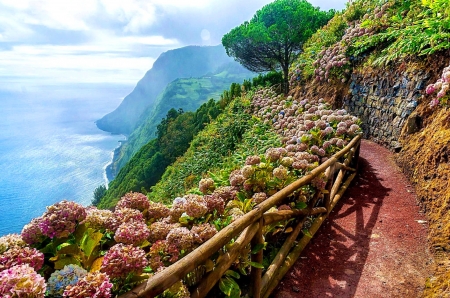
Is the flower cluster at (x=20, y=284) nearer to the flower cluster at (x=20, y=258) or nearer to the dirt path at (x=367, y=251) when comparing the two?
the flower cluster at (x=20, y=258)

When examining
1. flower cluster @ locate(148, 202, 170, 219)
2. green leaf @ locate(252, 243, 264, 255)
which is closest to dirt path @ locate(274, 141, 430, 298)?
green leaf @ locate(252, 243, 264, 255)

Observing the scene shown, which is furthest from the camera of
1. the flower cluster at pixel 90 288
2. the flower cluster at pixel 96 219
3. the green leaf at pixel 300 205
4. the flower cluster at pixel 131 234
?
the green leaf at pixel 300 205

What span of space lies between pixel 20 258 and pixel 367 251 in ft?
12.3

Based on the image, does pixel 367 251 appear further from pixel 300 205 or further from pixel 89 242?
pixel 89 242

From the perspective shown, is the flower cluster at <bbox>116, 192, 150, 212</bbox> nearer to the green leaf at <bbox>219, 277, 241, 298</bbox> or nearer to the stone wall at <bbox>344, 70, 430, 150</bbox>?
the green leaf at <bbox>219, 277, 241, 298</bbox>

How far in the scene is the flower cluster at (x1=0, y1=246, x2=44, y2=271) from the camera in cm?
141

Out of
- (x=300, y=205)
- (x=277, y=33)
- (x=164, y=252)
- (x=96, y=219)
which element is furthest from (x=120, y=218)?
(x=277, y=33)

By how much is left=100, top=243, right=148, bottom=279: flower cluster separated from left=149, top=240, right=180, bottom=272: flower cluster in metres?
0.33

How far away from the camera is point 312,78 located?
40.6ft

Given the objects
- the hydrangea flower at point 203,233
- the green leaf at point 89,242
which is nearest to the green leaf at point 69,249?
the green leaf at point 89,242

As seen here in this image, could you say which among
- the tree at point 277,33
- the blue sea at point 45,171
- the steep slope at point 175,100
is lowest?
the blue sea at point 45,171

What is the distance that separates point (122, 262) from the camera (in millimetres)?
1500

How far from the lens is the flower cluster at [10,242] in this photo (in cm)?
153

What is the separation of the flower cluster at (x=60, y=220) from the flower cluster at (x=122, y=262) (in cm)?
39
